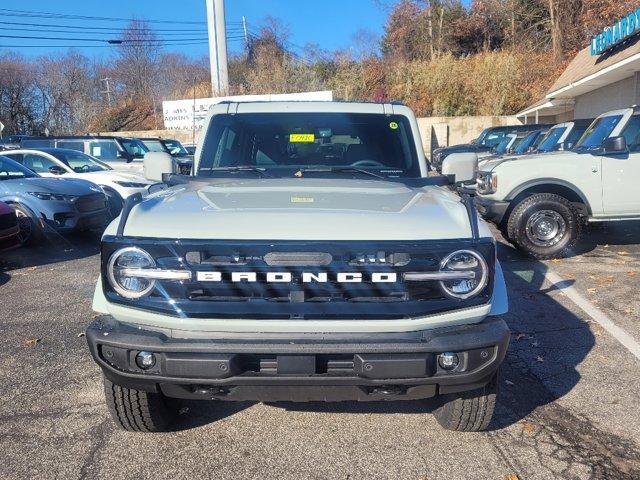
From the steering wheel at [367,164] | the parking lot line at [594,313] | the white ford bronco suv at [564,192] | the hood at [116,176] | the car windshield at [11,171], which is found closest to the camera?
the steering wheel at [367,164]

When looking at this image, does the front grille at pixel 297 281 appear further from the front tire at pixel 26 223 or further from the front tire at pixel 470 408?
the front tire at pixel 26 223

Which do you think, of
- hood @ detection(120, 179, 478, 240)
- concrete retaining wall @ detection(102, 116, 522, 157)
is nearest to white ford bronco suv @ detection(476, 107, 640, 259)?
hood @ detection(120, 179, 478, 240)

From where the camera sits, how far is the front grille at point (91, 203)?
940cm

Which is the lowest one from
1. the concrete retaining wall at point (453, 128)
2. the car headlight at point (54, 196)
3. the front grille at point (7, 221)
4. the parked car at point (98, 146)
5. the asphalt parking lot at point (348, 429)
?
the asphalt parking lot at point (348, 429)

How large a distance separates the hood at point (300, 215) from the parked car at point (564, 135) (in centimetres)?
796

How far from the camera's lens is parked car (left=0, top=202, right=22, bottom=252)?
7.60 m

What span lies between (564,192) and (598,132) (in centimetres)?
124

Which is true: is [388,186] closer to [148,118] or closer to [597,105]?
[597,105]

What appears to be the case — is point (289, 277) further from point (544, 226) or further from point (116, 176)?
point (116, 176)

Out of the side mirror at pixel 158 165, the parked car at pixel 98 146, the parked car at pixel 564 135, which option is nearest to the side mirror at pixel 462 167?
the side mirror at pixel 158 165

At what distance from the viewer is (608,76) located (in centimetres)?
1677

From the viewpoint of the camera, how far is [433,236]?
2.74m

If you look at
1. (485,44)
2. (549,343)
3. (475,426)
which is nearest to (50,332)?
(475,426)

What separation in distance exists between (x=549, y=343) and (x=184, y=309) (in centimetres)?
330
